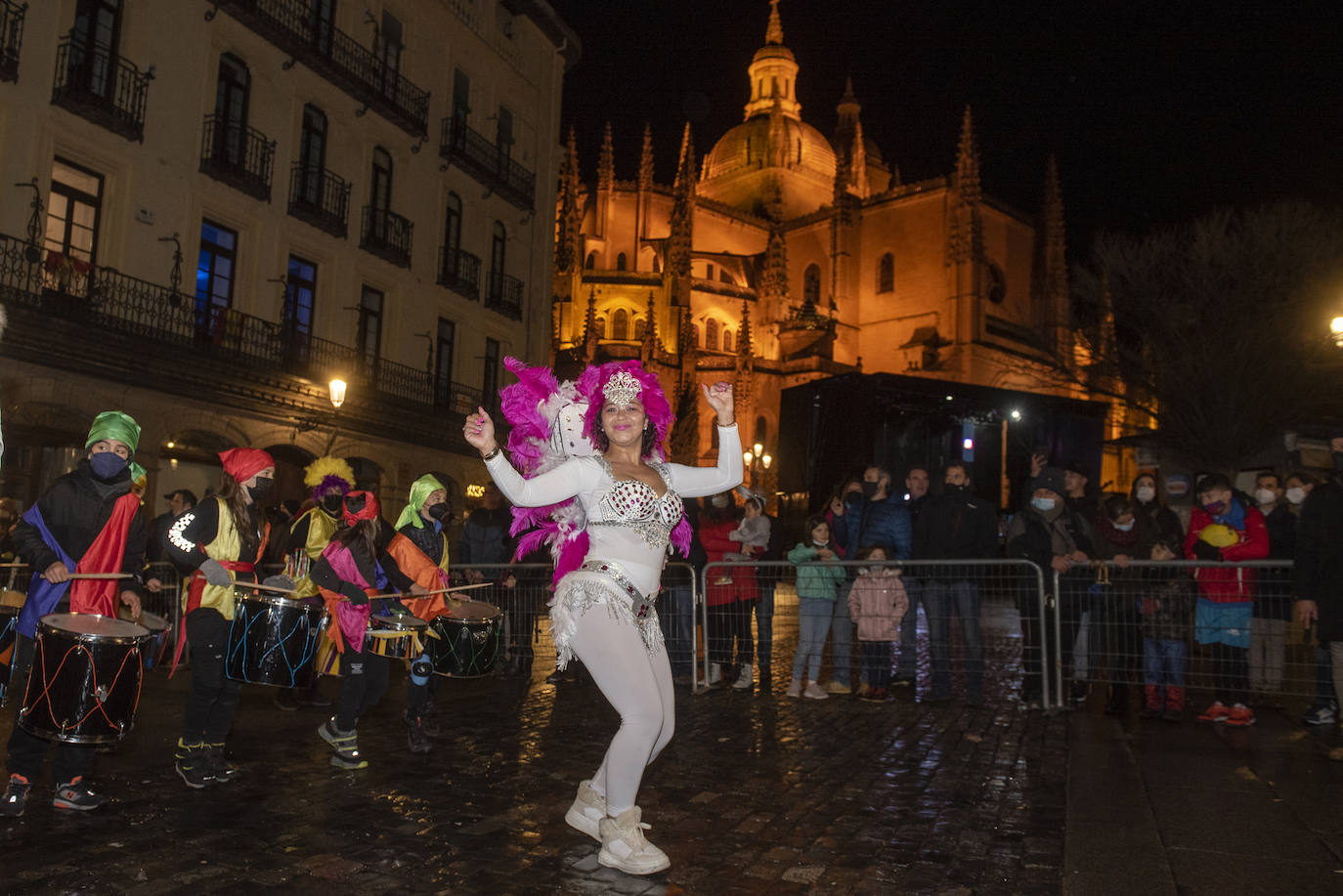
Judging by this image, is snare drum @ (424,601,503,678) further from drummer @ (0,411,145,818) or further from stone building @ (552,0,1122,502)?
stone building @ (552,0,1122,502)

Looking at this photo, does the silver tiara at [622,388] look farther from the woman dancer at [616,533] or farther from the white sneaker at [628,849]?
the white sneaker at [628,849]

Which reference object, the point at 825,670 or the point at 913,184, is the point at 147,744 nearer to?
the point at 825,670

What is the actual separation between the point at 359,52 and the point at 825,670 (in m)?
19.0

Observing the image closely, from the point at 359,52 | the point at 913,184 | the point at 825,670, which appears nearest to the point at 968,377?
the point at 913,184

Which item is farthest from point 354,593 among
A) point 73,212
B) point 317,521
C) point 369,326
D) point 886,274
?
point 886,274

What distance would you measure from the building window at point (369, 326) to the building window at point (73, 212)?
6.33m

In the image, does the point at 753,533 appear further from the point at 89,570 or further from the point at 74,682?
the point at 74,682

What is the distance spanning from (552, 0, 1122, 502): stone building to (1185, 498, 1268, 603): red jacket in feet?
135

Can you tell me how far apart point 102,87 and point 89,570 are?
15.5 m

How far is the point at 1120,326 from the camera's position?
3180 centimetres

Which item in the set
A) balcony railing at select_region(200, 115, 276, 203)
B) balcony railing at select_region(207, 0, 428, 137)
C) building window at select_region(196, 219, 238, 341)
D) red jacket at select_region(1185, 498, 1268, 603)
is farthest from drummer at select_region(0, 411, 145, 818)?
balcony railing at select_region(207, 0, 428, 137)

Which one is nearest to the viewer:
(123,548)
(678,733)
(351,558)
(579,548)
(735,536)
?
(579,548)

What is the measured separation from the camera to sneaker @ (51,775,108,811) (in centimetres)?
485

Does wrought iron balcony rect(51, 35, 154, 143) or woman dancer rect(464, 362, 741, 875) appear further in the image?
wrought iron balcony rect(51, 35, 154, 143)
